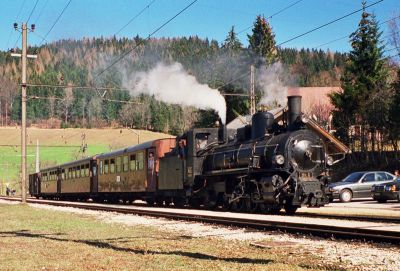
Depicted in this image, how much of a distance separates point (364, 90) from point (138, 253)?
44259mm

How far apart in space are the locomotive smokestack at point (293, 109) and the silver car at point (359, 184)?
9836 millimetres

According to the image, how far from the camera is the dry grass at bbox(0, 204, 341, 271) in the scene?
8266 mm

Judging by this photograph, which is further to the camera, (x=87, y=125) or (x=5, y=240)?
(x=87, y=125)

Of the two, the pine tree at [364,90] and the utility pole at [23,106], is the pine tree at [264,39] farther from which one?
the utility pole at [23,106]

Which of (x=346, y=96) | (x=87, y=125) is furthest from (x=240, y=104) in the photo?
(x=87, y=125)

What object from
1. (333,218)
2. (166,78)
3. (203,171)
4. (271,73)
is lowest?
(333,218)

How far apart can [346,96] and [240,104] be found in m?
10.4

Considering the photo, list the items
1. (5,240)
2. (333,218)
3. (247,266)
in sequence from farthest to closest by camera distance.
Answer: (333,218) → (5,240) → (247,266)

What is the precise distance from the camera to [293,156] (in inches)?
733

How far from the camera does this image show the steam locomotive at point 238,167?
18547 millimetres

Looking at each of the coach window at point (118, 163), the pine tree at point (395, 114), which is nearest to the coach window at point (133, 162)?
the coach window at point (118, 163)

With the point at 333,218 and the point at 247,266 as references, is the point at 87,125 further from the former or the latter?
the point at 247,266

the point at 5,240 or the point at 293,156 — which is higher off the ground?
the point at 293,156

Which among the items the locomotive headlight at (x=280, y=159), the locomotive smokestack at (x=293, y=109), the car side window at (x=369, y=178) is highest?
the locomotive smokestack at (x=293, y=109)
